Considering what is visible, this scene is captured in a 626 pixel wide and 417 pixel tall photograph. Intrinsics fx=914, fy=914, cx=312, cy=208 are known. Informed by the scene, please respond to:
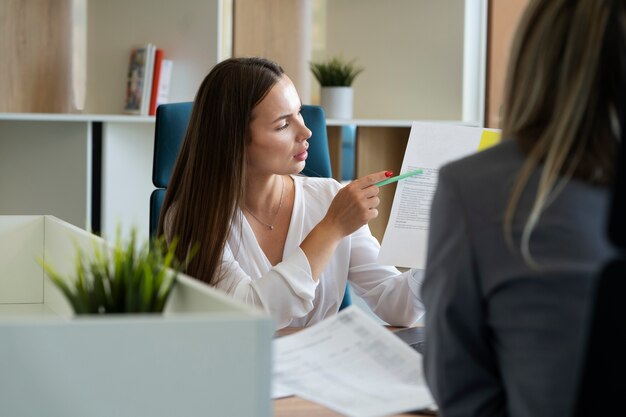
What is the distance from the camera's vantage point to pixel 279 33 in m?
3.54

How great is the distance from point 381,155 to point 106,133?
3.56 feet

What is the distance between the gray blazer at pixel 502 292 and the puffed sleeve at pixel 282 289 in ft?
2.95

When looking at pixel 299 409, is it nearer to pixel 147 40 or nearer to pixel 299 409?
pixel 299 409

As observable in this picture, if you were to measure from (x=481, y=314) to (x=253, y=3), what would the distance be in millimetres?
2807

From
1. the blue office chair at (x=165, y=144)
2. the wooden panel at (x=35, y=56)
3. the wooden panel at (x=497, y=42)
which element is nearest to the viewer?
the blue office chair at (x=165, y=144)

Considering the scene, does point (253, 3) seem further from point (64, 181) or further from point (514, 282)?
point (514, 282)

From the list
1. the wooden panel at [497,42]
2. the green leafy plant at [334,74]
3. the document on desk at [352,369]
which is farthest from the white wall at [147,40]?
the document on desk at [352,369]

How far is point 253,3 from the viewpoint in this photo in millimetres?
3504

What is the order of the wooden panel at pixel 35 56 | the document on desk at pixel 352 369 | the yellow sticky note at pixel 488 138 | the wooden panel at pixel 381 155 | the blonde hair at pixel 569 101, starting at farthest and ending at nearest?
1. the wooden panel at pixel 381 155
2. the wooden panel at pixel 35 56
3. the yellow sticky note at pixel 488 138
4. the document on desk at pixel 352 369
5. the blonde hair at pixel 569 101

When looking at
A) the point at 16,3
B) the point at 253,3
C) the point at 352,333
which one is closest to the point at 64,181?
the point at 16,3

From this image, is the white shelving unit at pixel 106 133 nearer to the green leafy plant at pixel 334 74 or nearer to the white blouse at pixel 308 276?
the green leafy plant at pixel 334 74

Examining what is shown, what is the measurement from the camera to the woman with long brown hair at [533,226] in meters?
0.80

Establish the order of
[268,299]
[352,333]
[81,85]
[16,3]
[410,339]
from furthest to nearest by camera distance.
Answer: [81,85] → [16,3] → [268,299] → [410,339] → [352,333]

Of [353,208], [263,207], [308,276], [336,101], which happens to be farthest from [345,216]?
[336,101]
